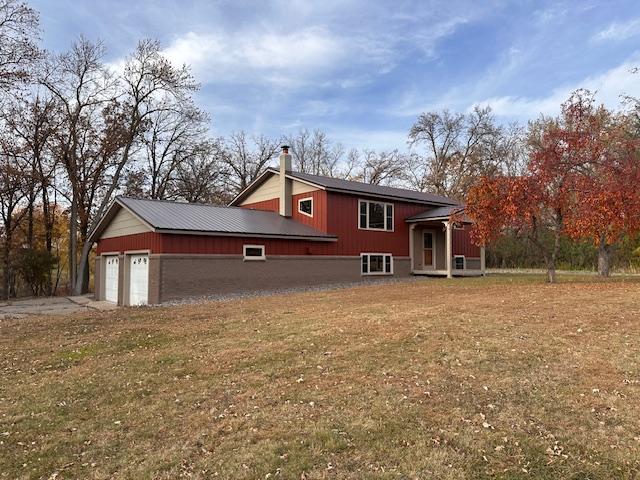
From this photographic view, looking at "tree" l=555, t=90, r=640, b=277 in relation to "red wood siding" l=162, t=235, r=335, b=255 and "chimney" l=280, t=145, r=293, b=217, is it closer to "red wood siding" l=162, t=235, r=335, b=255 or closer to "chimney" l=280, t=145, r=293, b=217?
"red wood siding" l=162, t=235, r=335, b=255

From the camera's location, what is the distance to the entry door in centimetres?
2569

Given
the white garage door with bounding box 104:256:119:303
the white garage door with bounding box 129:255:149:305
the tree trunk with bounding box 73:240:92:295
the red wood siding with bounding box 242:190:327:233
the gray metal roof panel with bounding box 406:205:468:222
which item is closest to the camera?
the white garage door with bounding box 129:255:149:305

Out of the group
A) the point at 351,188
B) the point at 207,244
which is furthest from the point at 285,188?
the point at 207,244

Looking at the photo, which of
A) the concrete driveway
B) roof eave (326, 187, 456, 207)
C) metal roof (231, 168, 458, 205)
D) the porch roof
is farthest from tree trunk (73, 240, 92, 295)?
the porch roof

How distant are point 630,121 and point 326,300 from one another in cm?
2047

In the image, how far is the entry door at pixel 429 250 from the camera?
84.3 ft

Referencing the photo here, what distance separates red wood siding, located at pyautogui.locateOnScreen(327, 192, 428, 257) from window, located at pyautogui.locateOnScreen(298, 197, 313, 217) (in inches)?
46.4

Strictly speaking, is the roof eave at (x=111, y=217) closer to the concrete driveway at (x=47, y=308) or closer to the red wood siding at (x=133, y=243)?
the red wood siding at (x=133, y=243)

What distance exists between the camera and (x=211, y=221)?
18234 millimetres

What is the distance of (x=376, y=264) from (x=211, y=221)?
29.4ft

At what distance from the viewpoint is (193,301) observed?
613 inches

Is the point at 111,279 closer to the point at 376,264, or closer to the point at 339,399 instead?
the point at 376,264

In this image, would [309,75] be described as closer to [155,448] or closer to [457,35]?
[457,35]

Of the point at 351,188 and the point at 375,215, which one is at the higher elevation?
the point at 351,188
